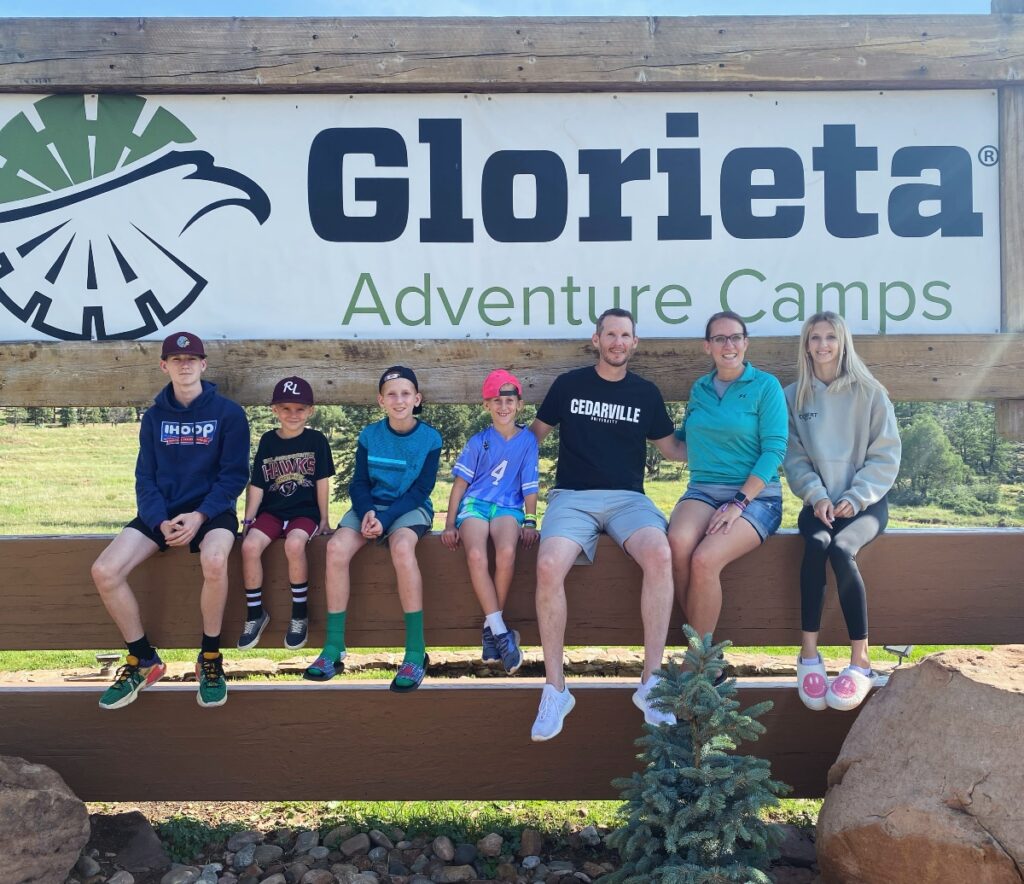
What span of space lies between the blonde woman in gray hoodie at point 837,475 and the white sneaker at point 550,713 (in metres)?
0.99

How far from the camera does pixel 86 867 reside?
368 centimetres

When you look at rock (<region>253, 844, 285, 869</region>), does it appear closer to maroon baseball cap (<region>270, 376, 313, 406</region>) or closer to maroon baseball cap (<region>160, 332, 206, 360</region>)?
maroon baseball cap (<region>270, 376, 313, 406</region>)

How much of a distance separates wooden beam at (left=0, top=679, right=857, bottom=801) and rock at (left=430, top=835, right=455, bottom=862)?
0.66 feet

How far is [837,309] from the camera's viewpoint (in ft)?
14.1

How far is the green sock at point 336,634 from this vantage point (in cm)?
372

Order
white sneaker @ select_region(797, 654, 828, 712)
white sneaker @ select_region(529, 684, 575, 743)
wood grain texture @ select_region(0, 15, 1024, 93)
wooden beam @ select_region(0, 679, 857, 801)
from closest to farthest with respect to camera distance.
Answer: white sneaker @ select_region(529, 684, 575, 743) < white sneaker @ select_region(797, 654, 828, 712) < wooden beam @ select_region(0, 679, 857, 801) < wood grain texture @ select_region(0, 15, 1024, 93)

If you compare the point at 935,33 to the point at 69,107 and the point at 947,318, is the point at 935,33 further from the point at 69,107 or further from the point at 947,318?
the point at 69,107

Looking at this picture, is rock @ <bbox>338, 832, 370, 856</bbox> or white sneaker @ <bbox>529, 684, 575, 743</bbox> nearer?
white sneaker @ <bbox>529, 684, 575, 743</bbox>

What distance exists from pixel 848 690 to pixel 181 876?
2.91 metres

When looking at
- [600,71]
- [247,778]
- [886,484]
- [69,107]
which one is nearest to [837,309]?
[886,484]

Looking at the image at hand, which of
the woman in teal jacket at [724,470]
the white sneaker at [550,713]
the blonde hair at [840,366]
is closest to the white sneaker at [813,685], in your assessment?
the woman in teal jacket at [724,470]

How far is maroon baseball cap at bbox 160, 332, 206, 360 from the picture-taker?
386cm

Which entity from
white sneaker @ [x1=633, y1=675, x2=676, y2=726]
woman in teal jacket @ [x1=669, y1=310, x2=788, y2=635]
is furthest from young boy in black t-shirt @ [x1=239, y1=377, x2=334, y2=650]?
woman in teal jacket @ [x1=669, y1=310, x2=788, y2=635]

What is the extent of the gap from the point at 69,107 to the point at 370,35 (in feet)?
4.98
